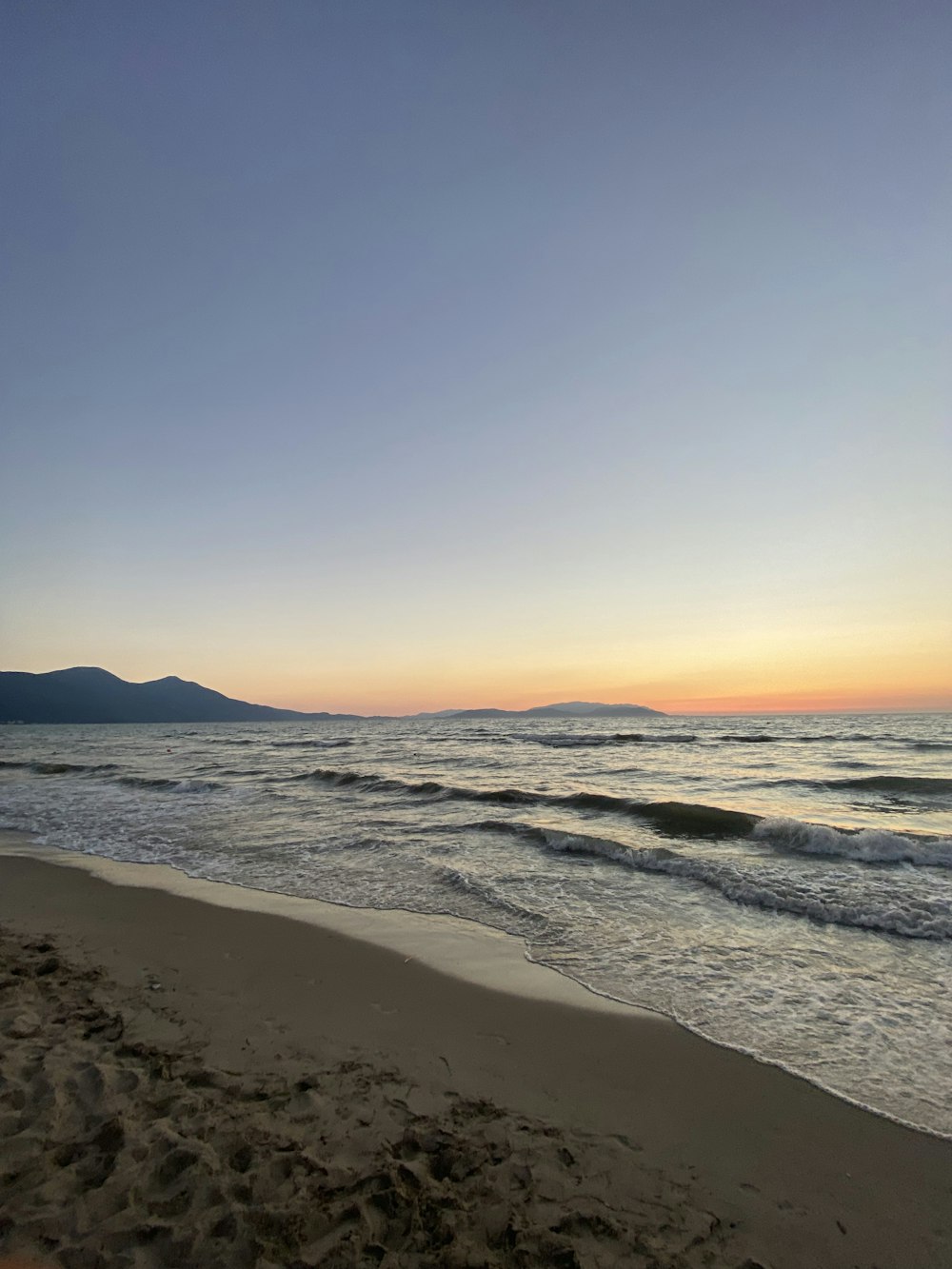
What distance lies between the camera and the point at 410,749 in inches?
1743

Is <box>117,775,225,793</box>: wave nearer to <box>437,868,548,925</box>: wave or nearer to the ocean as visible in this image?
the ocean

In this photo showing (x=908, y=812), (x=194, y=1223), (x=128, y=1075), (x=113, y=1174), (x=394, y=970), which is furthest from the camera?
(x=908, y=812)

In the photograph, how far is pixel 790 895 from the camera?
908cm

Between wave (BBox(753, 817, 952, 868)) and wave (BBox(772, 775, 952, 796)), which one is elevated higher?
wave (BBox(753, 817, 952, 868))

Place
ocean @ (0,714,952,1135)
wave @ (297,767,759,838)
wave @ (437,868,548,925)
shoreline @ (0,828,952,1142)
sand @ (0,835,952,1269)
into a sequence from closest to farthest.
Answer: sand @ (0,835,952,1269) → shoreline @ (0,828,952,1142) → ocean @ (0,714,952,1135) → wave @ (437,868,548,925) → wave @ (297,767,759,838)

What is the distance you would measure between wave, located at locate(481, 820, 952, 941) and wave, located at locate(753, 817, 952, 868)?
2.28 meters

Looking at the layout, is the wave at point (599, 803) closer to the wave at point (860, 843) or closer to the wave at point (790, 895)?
the wave at point (860, 843)

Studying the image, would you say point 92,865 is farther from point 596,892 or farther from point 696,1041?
point 696,1041

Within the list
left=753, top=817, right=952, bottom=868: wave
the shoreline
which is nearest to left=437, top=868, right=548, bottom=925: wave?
the shoreline

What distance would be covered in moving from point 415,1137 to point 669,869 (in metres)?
8.22

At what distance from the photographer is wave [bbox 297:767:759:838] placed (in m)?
14.3

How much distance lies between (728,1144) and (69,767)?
37.8 m

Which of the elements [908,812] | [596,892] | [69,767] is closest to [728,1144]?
[596,892]

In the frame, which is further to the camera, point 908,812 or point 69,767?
point 69,767
